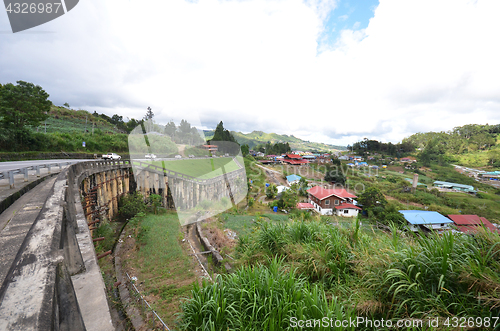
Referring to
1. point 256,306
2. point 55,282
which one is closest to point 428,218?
point 256,306

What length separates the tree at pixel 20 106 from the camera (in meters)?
18.7

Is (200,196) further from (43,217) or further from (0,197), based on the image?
(43,217)

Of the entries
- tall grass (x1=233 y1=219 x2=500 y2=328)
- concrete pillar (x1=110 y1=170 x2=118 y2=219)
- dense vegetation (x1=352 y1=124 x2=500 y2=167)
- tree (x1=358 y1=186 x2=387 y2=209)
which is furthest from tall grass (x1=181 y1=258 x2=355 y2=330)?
dense vegetation (x1=352 y1=124 x2=500 y2=167)

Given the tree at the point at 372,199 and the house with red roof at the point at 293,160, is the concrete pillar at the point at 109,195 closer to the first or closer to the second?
the tree at the point at 372,199

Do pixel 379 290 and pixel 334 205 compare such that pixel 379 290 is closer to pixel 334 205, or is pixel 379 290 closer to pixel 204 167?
pixel 204 167

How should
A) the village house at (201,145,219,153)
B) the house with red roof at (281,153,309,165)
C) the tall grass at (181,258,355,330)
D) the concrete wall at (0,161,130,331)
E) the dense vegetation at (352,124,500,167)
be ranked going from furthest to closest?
the dense vegetation at (352,124,500,167) < the house with red roof at (281,153,309,165) < the village house at (201,145,219,153) < the tall grass at (181,258,355,330) < the concrete wall at (0,161,130,331)

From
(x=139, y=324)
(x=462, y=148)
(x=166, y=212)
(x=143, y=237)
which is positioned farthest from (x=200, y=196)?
(x=462, y=148)

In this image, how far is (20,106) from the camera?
20109mm

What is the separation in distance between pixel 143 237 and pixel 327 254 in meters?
11.0

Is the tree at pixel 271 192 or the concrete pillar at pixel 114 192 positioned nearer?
the concrete pillar at pixel 114 192

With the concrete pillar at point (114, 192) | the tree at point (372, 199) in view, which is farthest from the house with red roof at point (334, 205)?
the concrete pillar at point (114, 192)

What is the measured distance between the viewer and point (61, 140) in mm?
23625

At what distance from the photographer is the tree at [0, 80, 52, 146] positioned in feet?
61.5

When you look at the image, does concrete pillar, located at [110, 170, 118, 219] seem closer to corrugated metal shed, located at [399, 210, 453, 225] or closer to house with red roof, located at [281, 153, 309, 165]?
corrugated metal shed, located at [399, 210, 453, 225]
